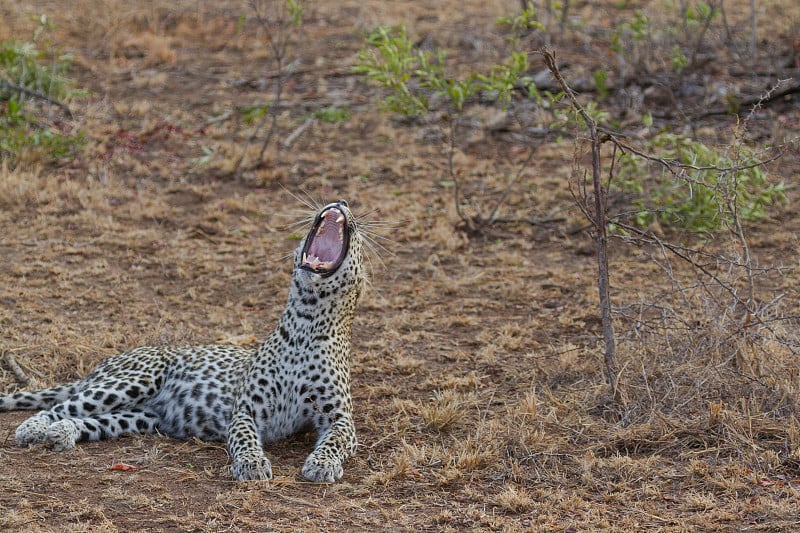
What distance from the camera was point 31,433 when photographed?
5.37 metres

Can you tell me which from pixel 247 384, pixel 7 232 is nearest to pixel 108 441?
pixel 247 384

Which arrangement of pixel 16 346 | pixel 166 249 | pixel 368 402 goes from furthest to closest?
pixel 166 249 → pixel 16 346 → pixel 368 402

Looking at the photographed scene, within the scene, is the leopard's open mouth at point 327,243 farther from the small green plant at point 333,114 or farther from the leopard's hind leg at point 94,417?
the small green plant at point 333,114

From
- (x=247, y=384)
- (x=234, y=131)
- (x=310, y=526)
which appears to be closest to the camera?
(x=310, y=526)

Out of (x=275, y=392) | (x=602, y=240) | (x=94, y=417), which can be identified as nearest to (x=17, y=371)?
(x=94, y=417)

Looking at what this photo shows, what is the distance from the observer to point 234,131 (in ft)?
38.7

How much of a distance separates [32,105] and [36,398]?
6.32 meters

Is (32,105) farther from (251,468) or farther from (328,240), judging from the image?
(251,468)

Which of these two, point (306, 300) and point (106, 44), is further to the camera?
point (106, 44)

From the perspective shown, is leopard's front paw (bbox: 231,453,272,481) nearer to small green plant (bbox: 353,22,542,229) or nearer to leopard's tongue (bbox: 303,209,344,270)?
leopard's tongue (bbox: 303,209,344,270)

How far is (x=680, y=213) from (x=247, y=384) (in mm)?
5022

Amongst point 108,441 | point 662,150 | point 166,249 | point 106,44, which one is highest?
point 106,44

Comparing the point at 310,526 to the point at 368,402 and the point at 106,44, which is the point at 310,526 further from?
→ the point at 106,44

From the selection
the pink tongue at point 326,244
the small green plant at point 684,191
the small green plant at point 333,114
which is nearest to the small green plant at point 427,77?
the small green plant at point 684,191
